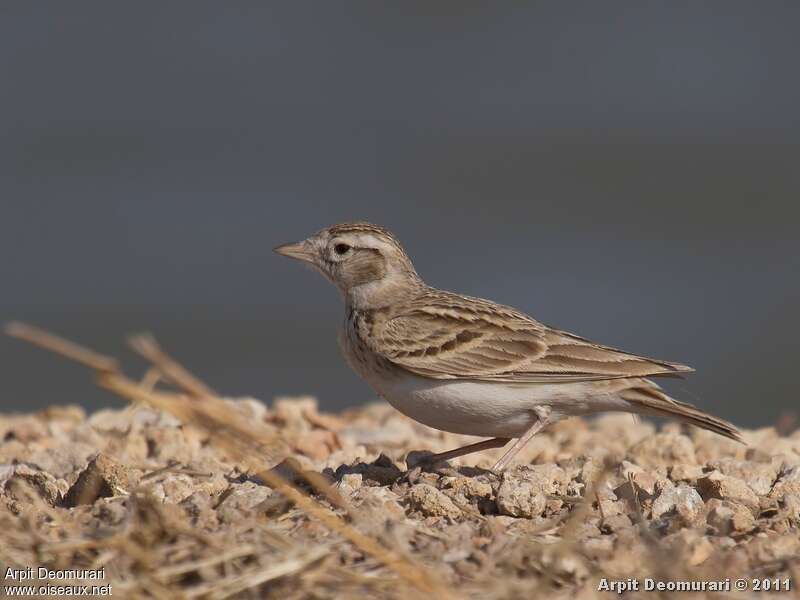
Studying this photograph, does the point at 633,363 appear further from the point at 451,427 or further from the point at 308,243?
the point at 308,243

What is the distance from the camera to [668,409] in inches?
282

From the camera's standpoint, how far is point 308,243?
8.49 meters

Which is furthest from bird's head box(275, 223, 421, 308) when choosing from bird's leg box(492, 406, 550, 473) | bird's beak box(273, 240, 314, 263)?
bird's leg box(492, 406, 550, 473)

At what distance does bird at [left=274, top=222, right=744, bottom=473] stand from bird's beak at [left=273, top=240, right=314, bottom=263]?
74 centimetres

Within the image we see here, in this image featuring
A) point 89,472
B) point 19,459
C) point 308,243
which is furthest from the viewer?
point 308,243

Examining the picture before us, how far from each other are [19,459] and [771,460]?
4352 millimetres

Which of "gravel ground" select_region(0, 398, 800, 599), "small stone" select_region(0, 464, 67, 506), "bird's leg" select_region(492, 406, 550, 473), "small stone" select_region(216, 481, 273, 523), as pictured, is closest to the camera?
"gravel ground" select_region(0, 398, 800, 599)

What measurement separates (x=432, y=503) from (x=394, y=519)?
36 cm

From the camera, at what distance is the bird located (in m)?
7.29

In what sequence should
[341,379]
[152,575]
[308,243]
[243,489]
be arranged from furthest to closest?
[341,379], [308,243], [243,489], [152,575]

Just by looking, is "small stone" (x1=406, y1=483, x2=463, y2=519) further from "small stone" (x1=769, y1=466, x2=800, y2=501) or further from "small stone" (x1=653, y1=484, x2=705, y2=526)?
"small stone" (x1=769, y1=466, x2=800, y2=501)

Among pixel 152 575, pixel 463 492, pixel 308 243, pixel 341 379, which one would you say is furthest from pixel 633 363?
pixel 341 379

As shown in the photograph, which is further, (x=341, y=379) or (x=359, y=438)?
(x=341, y=379)

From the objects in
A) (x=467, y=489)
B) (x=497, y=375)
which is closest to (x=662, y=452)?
(x=497, y=375)
